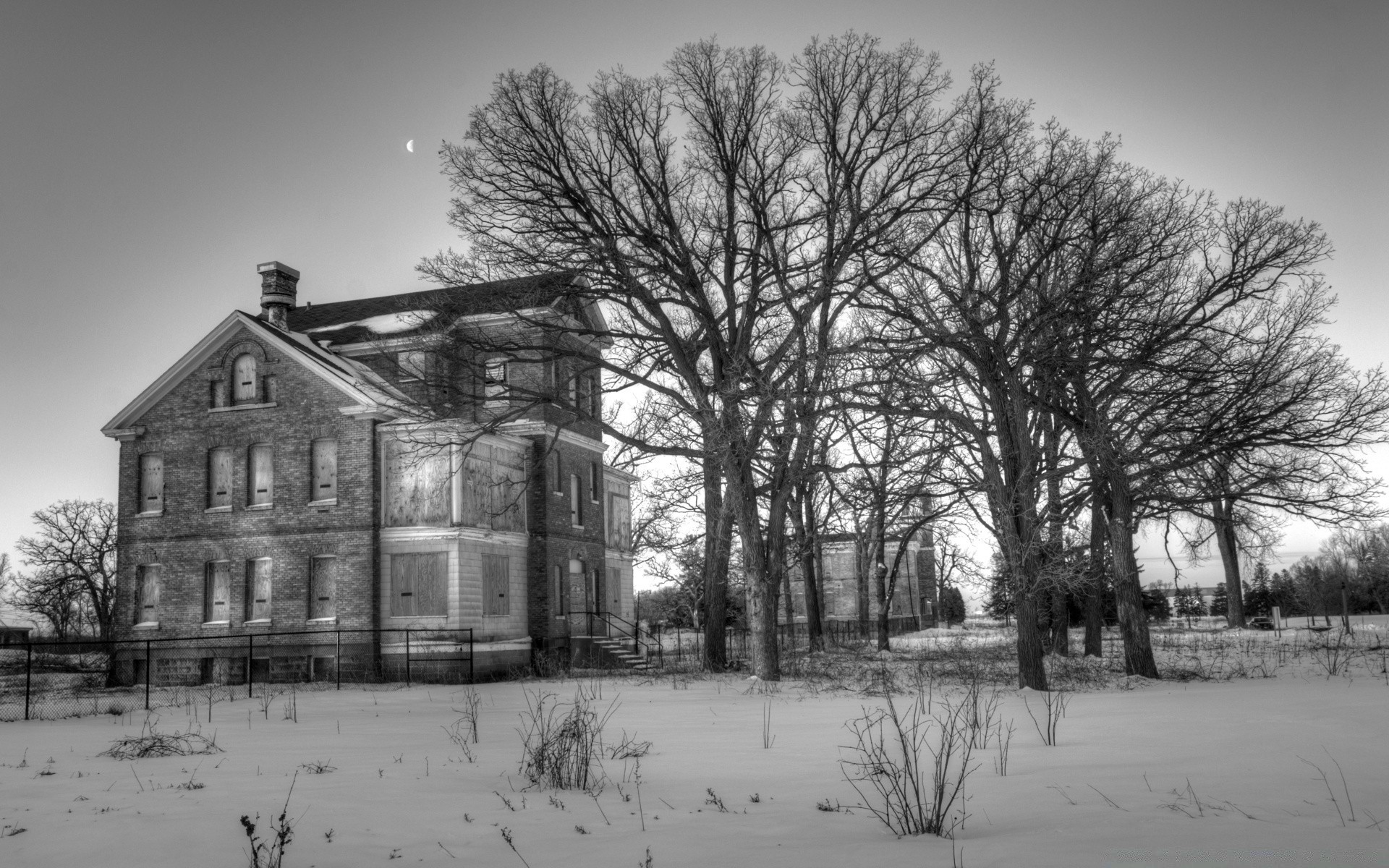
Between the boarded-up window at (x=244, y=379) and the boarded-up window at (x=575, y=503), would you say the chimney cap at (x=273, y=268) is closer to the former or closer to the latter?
the boarded-up window at (x=244, y=379)

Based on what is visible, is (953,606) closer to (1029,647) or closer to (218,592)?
(218,592)

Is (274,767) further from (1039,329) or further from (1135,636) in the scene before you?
(1135,636)

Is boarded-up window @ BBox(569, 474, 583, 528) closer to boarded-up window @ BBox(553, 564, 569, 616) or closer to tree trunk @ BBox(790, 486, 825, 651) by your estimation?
boarded-up window @ BBox(553, 564, 569, 616)

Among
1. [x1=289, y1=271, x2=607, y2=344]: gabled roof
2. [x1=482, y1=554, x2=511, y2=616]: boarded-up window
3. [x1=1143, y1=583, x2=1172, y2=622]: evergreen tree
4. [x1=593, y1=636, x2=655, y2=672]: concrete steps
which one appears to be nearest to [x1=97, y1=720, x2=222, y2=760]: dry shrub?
[x1=289, y1=271, x2=607, y2=344]: gabled roof

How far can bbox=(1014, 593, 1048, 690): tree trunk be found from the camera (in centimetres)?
1736

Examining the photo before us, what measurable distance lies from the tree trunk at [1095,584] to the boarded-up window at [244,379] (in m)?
22.5

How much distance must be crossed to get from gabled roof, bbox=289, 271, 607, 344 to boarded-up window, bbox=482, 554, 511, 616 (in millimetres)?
6635

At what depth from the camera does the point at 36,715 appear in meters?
16.3

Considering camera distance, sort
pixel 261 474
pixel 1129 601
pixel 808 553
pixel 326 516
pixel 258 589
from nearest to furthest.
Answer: pixel 1129 601 → pixel 326 516 → pixel 258 589 → pixel 261 474 → pixel 808 553

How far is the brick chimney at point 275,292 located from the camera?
3247cm

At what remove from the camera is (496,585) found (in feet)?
93.5

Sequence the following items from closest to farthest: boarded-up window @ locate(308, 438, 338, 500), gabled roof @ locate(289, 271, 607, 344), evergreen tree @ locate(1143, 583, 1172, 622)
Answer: gabled roof @ locate(289, 271, 607, 344) → boarded-up window @ locate(308, 438, 338, 500) → evergreen tree @ locate(1143, 583, 1172, 622)

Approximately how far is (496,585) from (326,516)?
194 inches

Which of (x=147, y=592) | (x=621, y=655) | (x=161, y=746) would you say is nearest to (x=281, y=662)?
(x=147, y=592)
